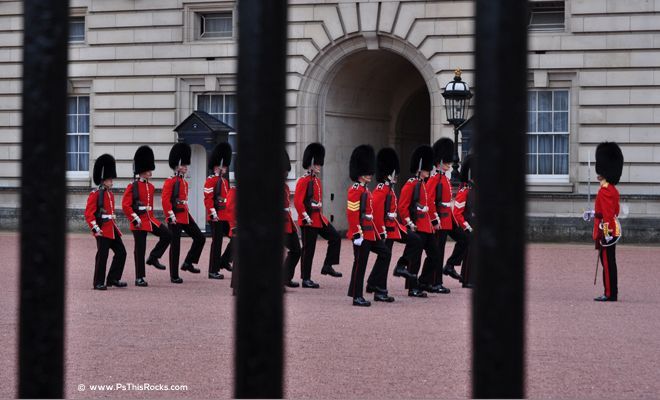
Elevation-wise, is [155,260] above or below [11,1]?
below

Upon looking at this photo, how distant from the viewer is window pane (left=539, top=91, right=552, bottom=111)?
812 inches

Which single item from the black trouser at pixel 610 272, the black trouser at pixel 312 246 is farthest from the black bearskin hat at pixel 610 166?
the black trouser at pixel 312 246

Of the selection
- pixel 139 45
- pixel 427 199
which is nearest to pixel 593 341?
pixel 427 199

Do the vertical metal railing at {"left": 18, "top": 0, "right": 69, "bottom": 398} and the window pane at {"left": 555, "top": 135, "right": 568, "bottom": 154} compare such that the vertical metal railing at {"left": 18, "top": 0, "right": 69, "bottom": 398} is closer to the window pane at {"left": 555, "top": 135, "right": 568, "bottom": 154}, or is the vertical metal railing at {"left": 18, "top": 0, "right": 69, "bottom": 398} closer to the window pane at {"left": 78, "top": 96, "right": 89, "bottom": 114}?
the window pane at {"left": 555, "top": 135, "right": 568, "bottom": 154}

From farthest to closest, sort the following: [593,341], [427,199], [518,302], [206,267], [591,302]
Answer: [206,267], [427,199], [591,302], [593,341], [518,302]

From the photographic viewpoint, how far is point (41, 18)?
6.22 ft

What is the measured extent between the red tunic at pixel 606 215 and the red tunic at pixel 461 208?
193cm

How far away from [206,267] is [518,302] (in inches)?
559

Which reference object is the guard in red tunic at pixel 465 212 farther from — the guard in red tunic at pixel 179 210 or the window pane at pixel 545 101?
the window pane at pixel 545 101

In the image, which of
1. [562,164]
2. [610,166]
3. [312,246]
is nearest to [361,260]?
[312,246]

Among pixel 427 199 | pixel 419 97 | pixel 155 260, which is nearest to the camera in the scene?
pixel 427 199

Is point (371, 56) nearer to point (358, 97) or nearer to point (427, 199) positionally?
point (358, 97)

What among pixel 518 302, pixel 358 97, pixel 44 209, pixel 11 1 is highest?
pixel 11 1

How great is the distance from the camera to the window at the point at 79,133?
23.3 meters
